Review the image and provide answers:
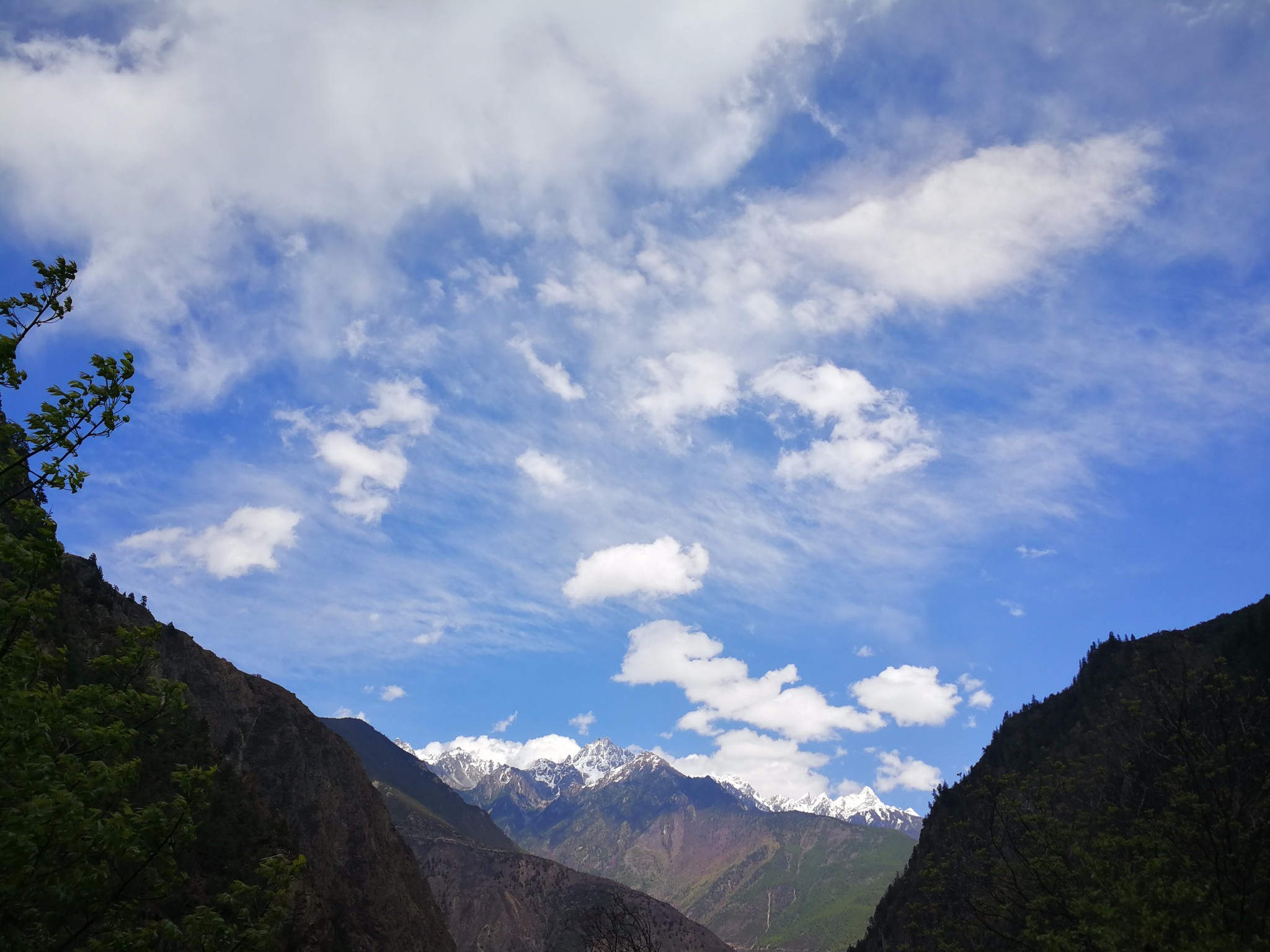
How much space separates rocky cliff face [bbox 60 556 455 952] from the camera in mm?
99750

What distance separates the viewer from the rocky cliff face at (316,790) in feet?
327

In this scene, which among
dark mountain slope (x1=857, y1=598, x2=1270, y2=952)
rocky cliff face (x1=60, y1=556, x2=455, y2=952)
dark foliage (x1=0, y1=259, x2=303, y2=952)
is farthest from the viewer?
rocky cliff face (x1=60, y1=556, x2=455, y2=952)

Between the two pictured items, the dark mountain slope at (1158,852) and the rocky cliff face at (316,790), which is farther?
the rocky cliff face at (316,790)

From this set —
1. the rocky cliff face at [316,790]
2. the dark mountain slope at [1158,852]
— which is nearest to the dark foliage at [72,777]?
the dark mountain slope at [1158,852]

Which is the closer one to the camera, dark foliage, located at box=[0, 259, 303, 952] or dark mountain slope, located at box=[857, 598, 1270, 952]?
dark foliage, located at box=[0, 259, 303, 952]

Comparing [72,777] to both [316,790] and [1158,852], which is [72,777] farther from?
[316,790]

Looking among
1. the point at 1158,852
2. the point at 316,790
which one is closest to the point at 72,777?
the point at 1158,852

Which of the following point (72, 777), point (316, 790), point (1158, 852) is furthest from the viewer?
point (316, 790)

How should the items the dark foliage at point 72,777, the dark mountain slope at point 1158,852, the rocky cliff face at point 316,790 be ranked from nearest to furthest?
the dark foliage at point 72,777, the dark mountain slope at point 1158,852, the rocky cliff face at point 316,790

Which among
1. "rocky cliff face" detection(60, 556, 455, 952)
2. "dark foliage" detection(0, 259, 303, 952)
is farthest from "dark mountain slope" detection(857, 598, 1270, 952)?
"rocky cliff face" detection(60, 556, 455, 952)

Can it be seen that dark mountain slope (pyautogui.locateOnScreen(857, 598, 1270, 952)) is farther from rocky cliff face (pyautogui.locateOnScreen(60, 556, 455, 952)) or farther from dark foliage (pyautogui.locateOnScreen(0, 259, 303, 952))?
rocky cliff face (pyautogui.locateOnScreen(60, 556, 455, 952))

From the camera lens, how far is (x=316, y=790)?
379 ft

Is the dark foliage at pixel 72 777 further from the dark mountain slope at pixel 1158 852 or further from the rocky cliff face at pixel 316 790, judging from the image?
the rocky cliff face at pixel 316 790

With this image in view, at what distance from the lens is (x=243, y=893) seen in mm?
14734
